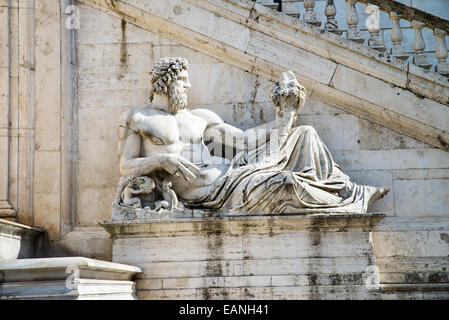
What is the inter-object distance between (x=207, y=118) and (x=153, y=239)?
1626 millimetres

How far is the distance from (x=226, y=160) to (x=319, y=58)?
1.71m

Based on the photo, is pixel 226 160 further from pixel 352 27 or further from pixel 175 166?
pixel 352 27

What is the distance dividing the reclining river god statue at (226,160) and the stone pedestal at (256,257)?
177 millimetres

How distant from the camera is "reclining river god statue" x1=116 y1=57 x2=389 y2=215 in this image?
8656mm

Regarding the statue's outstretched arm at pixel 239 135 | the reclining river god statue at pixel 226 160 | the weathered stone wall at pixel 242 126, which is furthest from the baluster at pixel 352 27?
the statue's outstretched arm at pixel 239 135

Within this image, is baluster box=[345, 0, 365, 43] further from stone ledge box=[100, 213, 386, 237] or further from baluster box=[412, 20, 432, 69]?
stone ledge box=[100, 213, 386, 237]

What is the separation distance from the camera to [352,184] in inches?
355

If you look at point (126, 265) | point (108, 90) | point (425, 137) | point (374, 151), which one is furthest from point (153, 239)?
point (425, 137)

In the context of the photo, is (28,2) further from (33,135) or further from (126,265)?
(126,265)

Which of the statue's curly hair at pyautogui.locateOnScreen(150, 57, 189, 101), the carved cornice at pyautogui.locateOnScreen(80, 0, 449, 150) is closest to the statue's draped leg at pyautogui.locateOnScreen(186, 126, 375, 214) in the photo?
the carved cornice at pyautogui.locateOnScreen(80, 0, 449, 150)

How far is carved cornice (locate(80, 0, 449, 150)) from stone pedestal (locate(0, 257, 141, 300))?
3498 mm

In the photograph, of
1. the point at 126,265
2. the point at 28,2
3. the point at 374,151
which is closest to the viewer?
Result: the point at 126,265

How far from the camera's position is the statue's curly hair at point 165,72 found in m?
9.16

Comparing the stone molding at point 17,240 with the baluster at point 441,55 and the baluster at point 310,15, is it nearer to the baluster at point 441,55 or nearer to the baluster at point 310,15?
the baluster at point 310,15
